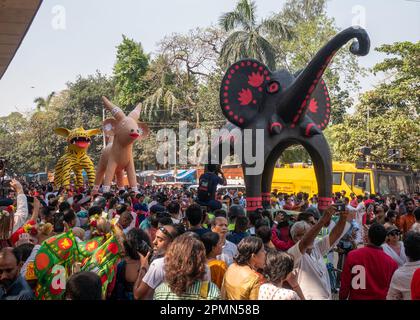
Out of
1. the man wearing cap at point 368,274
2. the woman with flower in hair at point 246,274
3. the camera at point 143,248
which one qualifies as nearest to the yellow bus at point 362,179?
the man wearing cap at point 368,274

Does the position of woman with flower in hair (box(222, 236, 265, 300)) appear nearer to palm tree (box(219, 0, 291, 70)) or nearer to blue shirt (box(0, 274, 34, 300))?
blue shirt (box(0, 274, 34, 300))

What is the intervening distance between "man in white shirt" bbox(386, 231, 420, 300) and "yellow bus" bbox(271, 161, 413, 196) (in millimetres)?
15444

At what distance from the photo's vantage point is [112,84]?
47938mm

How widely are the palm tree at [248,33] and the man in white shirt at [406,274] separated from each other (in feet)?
82.1

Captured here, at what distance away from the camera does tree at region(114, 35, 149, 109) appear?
4047cm

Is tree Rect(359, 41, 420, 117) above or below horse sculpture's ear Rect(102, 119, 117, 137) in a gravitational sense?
above

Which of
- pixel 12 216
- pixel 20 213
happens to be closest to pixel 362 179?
pixel 20 213

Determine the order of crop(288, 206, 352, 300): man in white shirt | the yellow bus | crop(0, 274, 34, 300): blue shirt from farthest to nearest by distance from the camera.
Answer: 1. the yellow bus
2. crop(288, 206, 352, 300): man in white shirt
3. crop(0, 274, 34, 300): blue shirt

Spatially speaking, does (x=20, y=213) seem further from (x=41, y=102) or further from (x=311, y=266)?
(x=41, y=102)

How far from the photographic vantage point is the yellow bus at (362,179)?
2038cm

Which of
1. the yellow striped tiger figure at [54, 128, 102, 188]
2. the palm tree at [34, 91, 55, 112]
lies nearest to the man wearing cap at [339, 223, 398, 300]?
the yellow striped tiger figure at [54, 128, 102, 188]

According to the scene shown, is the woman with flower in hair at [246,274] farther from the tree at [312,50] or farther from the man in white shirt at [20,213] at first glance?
the tree at [312,50]

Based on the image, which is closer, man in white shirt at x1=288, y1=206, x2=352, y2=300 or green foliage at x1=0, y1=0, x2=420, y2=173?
man in white shirt at x1=288, y1=206, x2=352, y2=300

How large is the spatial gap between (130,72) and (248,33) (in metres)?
13.9
